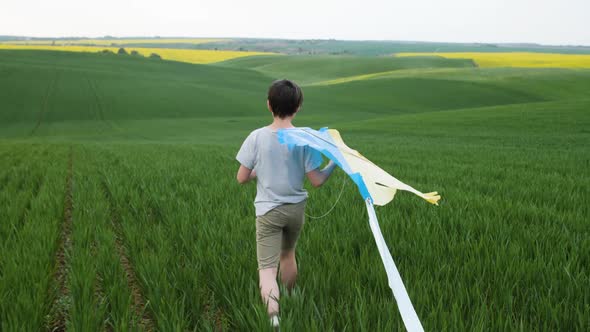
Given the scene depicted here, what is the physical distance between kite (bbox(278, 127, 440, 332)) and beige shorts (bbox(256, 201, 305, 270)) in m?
0.52

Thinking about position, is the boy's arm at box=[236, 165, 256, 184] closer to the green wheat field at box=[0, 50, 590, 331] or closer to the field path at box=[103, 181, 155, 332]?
the green wheat field at box=[0, 50, 590, 331]

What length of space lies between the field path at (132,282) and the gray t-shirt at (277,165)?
940 millimetres

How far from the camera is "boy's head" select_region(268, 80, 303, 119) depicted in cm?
228

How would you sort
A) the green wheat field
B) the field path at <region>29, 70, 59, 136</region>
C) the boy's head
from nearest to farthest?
the green wheat field, the boy's head, the field path at <region>29, 70, 59, 136</region>

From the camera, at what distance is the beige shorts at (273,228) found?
2.37 meters

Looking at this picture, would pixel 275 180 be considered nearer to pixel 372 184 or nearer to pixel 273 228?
pixel 273 228

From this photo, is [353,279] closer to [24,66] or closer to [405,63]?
[24,66]

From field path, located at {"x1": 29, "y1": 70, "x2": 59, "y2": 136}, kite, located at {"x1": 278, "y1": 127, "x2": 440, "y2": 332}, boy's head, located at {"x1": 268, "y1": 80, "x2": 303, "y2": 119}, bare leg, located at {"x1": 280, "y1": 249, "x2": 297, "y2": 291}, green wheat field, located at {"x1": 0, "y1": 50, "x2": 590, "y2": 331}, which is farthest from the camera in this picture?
field path, located at {"x1": 29, "y1": 70, "x2": 59, "y2": 136}

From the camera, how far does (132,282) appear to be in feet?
10.3

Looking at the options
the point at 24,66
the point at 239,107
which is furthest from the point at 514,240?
the point at 24,66

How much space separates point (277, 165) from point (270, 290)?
2.33 feet

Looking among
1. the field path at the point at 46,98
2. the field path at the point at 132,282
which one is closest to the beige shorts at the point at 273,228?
the field path at the point at 132,282

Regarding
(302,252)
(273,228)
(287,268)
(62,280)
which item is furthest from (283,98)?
(62,280)

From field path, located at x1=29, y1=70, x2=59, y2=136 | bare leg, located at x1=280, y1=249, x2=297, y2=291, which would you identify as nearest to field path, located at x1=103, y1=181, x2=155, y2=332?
bare leg, located at x1=280, y1=249, x2=297, y2=291
